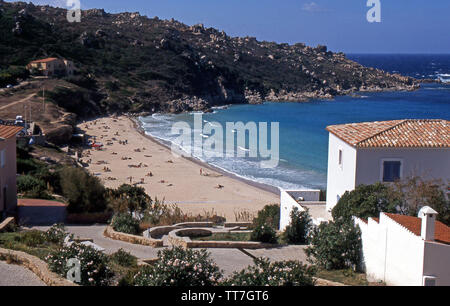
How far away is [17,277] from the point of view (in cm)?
821

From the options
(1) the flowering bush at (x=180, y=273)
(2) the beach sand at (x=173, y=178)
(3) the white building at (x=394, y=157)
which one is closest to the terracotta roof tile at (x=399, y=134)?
(3) the white building at (x=394, y=157)

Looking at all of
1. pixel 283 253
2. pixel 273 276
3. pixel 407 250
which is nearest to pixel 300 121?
pixel 283 253

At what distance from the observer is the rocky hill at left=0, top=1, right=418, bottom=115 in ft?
241

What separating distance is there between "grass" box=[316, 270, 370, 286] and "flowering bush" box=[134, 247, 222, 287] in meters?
3.24

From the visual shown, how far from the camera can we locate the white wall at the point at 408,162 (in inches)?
567

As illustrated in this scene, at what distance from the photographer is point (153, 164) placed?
123 ft

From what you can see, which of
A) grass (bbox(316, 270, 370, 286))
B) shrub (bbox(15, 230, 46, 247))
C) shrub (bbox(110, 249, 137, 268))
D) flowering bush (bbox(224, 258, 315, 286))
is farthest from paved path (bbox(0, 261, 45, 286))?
grass (bbox(316, 270, 370, 286))

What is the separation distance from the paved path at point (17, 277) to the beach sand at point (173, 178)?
44.0 feet

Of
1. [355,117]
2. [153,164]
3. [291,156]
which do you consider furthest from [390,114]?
[153,164]

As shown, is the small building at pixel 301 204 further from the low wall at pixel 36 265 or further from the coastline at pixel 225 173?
the coastline at pixel 225 173

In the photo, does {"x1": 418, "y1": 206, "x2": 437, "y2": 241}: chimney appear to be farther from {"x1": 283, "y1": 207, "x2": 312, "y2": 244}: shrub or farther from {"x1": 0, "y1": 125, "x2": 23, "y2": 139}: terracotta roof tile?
{"x1": 0, "y1": 125, "x2": 23, "y2": 139}: terracotta roof tile

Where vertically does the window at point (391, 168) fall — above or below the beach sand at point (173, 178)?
above

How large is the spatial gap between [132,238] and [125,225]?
1346 millimetres
